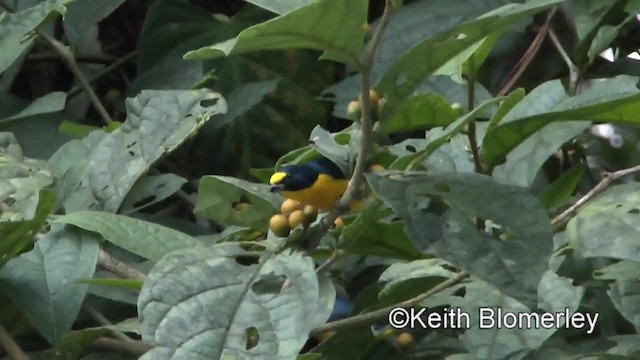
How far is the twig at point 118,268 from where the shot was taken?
0.99m

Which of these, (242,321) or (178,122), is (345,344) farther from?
(178,122)

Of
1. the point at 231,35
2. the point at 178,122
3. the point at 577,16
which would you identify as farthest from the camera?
the point at 231,35

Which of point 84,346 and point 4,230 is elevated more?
point 4,230

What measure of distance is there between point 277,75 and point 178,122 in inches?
23.3

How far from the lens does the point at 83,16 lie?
60.6 inches

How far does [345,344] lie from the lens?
3.05 ft

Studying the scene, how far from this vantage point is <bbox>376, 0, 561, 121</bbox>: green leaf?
69 cm

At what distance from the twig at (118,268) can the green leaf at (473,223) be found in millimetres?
331

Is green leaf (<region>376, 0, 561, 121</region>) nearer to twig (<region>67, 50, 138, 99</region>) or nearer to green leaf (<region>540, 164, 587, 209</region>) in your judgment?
green leaf (<region>540, 164, 587, 209</region>)

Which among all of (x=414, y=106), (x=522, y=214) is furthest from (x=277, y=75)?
(x=522, y=214)

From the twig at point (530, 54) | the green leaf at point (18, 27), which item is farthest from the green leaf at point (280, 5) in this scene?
the twig at point (530, 54)

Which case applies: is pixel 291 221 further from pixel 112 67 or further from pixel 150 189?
pixel 112 67

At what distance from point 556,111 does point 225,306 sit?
0.97ft

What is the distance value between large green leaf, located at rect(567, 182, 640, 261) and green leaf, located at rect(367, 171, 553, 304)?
1.7 inches
